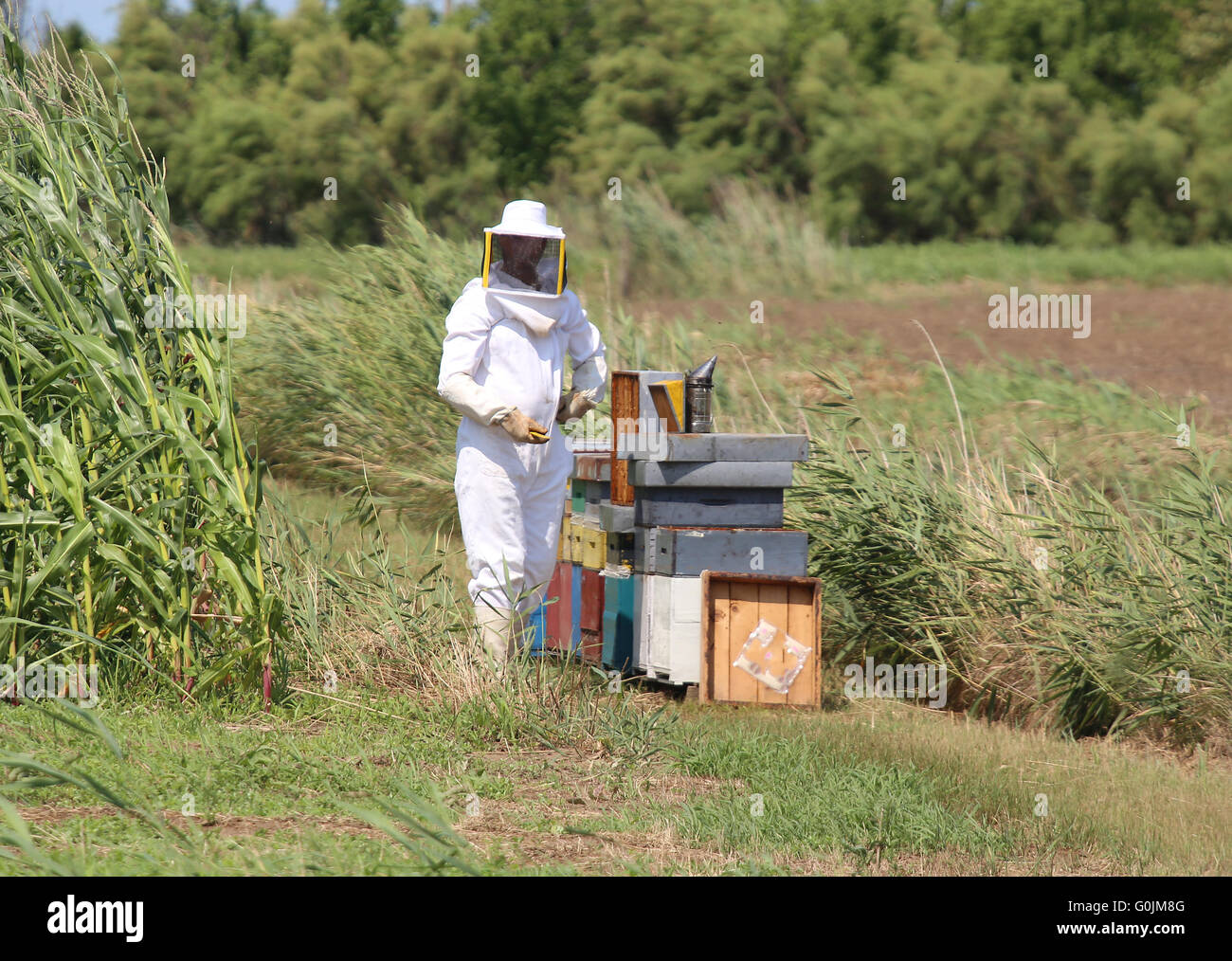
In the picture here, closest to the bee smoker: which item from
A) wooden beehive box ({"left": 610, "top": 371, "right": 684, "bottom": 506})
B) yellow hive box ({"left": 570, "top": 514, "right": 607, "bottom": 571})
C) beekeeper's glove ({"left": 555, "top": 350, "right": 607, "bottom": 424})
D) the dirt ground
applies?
wooden beehive box ({"left": 610, "top": 371, "right": 684, "bottom": 506})

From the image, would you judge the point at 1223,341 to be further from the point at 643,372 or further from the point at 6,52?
the point at 6,52

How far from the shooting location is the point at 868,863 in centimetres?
449

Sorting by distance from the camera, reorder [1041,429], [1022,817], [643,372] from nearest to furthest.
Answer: [1022,817]
[643,372]
[1041,429]

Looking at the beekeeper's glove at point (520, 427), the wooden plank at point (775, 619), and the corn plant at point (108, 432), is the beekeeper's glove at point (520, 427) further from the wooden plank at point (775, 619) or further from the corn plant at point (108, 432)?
the wooden plank at point (775, 619)

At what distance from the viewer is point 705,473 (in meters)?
6.88

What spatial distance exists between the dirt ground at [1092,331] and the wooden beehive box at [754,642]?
6517 mm

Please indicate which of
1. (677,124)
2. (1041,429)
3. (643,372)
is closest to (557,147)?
(677,124)

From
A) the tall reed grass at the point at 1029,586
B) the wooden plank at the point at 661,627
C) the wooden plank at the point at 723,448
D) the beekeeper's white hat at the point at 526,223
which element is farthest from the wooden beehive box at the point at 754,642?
the beekeeper's white hat at the point at 526,223

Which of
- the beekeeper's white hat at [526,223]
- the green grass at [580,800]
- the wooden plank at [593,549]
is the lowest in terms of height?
the green grass at [580,800]

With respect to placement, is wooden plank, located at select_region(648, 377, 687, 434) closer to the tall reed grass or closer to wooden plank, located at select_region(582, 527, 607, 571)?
wooden plank, located at select_region(582, 527, 607, 571)

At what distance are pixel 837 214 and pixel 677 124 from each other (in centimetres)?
577

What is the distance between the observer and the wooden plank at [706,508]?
691 cm

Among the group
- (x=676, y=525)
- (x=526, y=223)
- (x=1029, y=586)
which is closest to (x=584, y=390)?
(x=676, y=525)

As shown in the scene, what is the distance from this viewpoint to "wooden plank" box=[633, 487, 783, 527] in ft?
22.7
